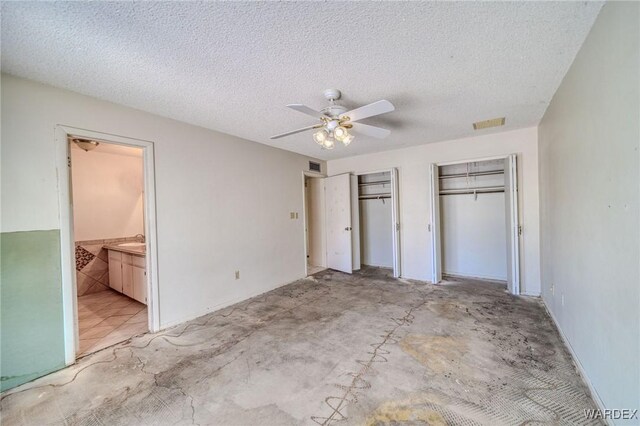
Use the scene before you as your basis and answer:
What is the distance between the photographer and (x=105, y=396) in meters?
1.87

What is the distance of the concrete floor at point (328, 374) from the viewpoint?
1663 mm

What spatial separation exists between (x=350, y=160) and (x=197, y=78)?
3.72 meters

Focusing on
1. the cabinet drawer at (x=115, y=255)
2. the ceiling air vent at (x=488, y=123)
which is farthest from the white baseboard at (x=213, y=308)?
the ceiling air vent at (x=488, y=123)

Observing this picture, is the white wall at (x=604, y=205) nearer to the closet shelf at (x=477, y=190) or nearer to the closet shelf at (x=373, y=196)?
the closet shelf at (x=477, y=190)

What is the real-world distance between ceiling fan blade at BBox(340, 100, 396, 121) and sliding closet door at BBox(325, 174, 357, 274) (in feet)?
9.63

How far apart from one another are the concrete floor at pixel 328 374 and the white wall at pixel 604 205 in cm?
42

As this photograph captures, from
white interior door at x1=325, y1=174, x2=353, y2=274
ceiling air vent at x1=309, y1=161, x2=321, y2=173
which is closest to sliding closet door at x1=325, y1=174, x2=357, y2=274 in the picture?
white interior door at x1=325, y1=174, x2=353, y2=274

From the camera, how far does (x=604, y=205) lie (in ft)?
5.03

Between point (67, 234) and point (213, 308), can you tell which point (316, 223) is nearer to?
point (213, 308)

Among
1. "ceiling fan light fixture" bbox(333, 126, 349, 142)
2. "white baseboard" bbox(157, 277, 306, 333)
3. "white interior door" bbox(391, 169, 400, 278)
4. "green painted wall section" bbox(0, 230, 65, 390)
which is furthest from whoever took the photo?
"white interior door" bbox(391, 169, 400, 278)

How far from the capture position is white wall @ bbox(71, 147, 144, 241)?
428 cm

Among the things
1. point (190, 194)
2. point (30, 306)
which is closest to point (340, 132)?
point (190, 194)

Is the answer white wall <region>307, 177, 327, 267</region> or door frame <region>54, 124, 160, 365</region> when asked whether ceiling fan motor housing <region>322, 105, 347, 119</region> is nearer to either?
door frame <region>54, 124, 160, 365</region>

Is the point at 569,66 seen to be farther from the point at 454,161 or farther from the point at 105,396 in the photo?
the point at 105,396
